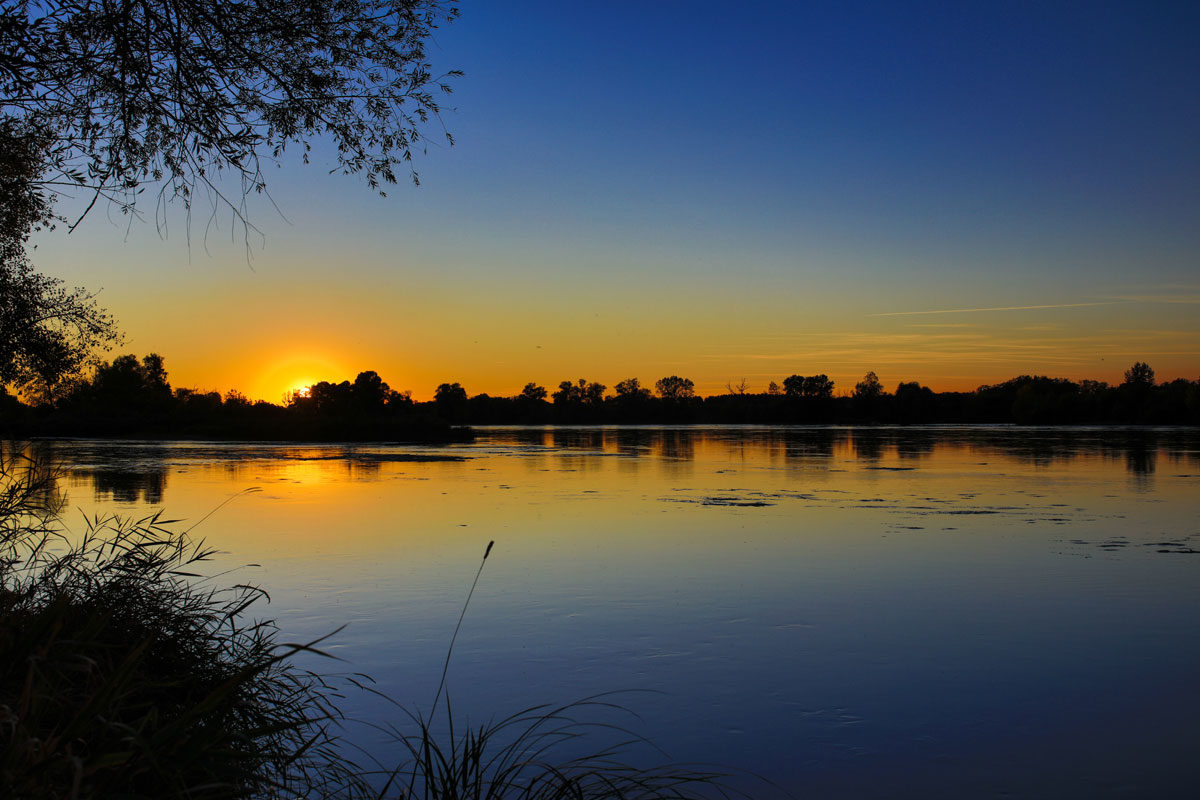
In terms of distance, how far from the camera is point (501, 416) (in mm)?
124688

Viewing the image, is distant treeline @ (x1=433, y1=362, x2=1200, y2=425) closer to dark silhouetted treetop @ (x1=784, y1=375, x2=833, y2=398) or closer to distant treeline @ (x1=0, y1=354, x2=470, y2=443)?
dark silhouetted treetop @ (x1=784, y1=375, x2=833, y2=398)

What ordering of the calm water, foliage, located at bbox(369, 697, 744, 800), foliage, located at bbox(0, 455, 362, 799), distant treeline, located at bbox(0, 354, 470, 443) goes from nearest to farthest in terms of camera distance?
1. foliage, located at bbox(0, 455, 362, 799)
2. foliage, located at bbox(369, 697, 744, 800)
3. the calm water
4. distant treeline, located at bbox(0, 354, 470, 443)

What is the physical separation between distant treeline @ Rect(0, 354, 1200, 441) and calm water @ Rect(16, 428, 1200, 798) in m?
9.94

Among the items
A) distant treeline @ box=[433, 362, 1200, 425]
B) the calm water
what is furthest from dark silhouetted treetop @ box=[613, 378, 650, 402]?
the calm water

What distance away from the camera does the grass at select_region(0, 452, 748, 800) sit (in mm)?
2682

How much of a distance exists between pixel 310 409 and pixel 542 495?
65712 millimetres

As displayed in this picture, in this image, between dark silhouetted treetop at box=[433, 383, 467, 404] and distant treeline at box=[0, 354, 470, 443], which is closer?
distant treeline at box=[0, 354, 470, 443]

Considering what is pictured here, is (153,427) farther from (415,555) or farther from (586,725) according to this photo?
(586,725)

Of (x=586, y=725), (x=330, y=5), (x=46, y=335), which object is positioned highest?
(x=330, y=5)

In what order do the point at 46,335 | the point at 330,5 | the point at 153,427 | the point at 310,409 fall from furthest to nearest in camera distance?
the point at 310,409 → the point at 153,427 → the point at 46,335 → the point at 330,5

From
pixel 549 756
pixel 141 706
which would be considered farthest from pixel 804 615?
pixel 141 706

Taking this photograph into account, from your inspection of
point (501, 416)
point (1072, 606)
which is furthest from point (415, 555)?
point (501, 416)

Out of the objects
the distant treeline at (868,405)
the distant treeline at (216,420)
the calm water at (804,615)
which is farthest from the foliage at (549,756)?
the distant treeline at (868,405)

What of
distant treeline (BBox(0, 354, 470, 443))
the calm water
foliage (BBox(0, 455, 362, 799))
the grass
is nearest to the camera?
foliage (BBox(0, 455, 362, 799))
